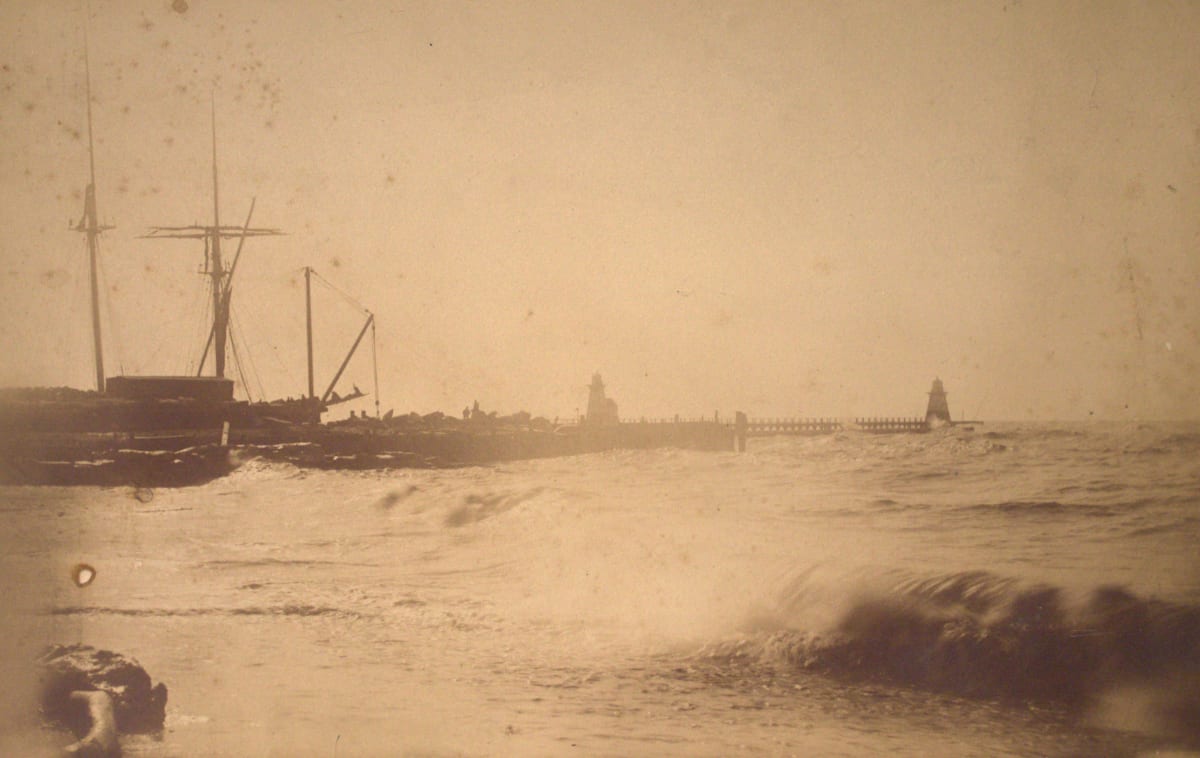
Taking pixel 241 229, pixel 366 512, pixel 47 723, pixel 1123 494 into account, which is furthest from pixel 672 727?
pixel 241 229

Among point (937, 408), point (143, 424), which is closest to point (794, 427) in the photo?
point (937, 408)

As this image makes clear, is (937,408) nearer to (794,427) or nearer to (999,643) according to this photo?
(794,427)

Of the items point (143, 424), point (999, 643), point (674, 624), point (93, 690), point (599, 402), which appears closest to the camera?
point (93, 690)

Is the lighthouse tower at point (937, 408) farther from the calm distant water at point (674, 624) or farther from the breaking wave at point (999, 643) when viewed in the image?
the breaking wave at point (999, 643)

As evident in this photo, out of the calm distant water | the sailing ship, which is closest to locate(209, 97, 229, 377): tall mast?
the sailing ship

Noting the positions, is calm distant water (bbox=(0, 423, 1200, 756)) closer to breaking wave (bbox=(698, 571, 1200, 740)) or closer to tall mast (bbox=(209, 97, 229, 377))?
breaking wave (bbox=(698, 571, 1200, 740))

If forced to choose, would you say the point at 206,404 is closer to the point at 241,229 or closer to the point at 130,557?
the point at 241,229
